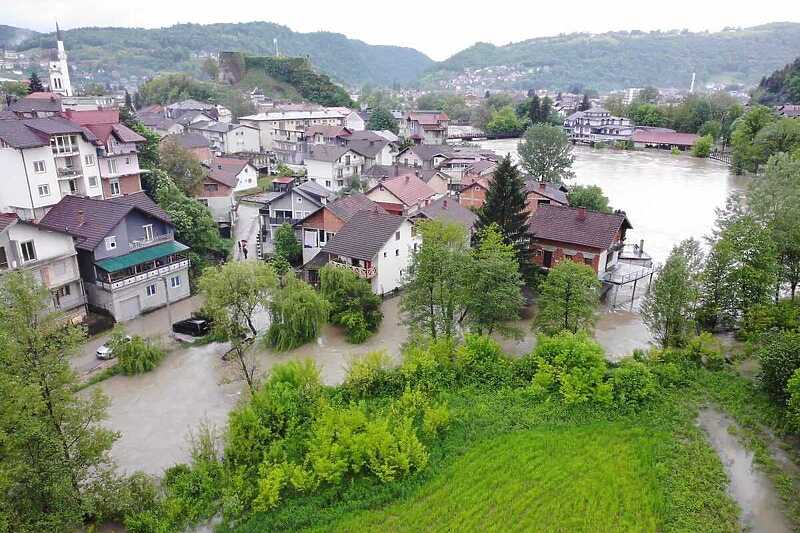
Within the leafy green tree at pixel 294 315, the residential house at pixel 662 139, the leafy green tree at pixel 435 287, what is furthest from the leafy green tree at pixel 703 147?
the leafy green tree at pixel 294 315

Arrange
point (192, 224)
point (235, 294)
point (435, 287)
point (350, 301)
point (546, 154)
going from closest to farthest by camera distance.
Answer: point (235, 294)
point (435, 287)
point (350, 301)
point (192, 224)
point (546, 154)

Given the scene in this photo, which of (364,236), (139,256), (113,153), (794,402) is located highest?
(113,153)

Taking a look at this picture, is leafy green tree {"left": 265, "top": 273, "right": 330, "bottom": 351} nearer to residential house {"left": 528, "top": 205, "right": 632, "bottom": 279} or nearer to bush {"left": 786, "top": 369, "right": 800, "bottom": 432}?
residential house {"left": 528, "top": 205, "right": 632, "bottom": 279}

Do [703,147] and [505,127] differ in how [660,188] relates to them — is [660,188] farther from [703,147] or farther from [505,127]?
[505,127]

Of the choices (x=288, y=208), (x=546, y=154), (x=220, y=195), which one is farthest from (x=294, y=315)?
(x=546, y=154)

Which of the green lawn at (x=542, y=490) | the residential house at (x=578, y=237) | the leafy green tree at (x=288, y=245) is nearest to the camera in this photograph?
the green lawn at (x=542, y=490)

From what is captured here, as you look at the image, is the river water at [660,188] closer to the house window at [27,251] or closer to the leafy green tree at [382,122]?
the leafy green tree at [382,122]

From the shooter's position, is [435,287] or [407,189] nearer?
[435,287]
